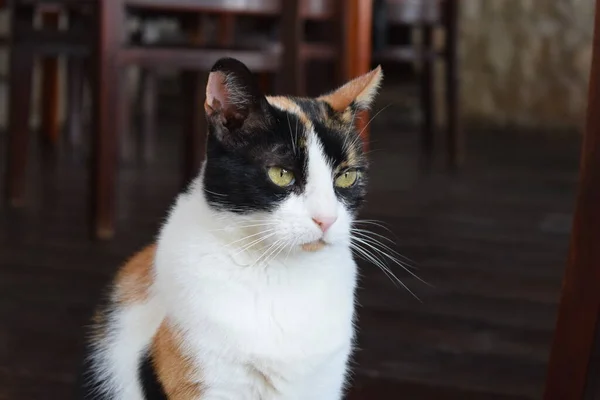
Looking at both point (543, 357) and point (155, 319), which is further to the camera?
point (543, 357)

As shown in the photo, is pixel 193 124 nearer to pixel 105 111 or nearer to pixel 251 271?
pixel 105 111

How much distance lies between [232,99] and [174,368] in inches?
10.3

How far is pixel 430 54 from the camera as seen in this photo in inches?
116

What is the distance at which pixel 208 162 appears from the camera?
29.9 inches

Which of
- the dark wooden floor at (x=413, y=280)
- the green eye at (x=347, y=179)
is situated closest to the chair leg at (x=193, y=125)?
the dark wooden floor at (x=413, y=280)

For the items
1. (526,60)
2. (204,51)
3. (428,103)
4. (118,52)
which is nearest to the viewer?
(118,52)

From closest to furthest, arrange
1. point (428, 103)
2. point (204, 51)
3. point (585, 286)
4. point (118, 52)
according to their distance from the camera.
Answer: point (585, 286)
point (118, 52)
point (204, 51)
point (428, 103)

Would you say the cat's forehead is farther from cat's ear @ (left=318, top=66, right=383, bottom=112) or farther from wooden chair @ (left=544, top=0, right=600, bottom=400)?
wooden chair @ (left=544, top=0, right=600, bottom=400)

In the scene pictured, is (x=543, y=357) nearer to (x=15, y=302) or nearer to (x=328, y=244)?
(x=328, y=244)

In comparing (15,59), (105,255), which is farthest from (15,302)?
(15,59)

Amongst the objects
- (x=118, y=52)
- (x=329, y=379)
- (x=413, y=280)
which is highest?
Answer: (x=118, y=52)

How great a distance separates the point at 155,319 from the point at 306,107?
27 centimetres

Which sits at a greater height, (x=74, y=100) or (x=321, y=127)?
(x=321, y=127)

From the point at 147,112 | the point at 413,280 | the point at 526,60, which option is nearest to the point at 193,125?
the point at 413,280
